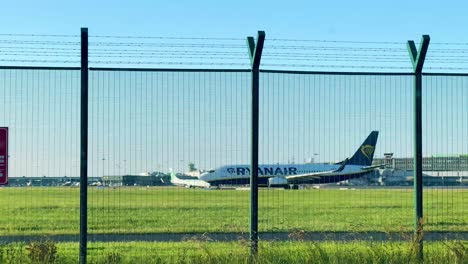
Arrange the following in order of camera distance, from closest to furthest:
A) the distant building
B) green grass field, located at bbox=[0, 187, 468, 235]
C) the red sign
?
the red sign, the distant building, green grass field, located at bbox=[0, 187, 468, 235]

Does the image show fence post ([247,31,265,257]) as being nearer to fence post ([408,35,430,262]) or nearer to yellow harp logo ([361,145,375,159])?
yellow harp logo ([361,145,375,159])

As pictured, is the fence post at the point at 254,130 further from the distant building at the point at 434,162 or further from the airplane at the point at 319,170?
the distant building at the point at 434,162

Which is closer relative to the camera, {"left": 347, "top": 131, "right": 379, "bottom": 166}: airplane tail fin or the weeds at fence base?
the weeds at fence base

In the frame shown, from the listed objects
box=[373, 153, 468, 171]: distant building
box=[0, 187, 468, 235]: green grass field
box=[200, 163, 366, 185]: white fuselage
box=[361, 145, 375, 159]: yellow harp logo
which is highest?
box=[361, 145, 375, 159]: yellow harp logo

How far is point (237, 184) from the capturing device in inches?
515

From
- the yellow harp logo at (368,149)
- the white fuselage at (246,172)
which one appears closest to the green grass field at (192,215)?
the white fuselage at (246,172)

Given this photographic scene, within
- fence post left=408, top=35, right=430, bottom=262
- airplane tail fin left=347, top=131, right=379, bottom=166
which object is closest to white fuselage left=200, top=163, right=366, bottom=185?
airplane tail fin left=347, top=131, right=379, bottom=166

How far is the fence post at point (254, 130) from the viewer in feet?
28.5

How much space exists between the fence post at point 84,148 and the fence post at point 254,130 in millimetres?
2098

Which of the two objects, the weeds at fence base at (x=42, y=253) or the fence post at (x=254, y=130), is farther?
the fence post at (x=254, y=130)

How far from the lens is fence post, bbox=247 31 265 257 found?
867 cm

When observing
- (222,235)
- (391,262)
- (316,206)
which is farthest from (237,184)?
(316,206)

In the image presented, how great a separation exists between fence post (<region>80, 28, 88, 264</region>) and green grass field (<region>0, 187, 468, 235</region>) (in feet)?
4.06

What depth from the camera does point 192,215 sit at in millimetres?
22750
